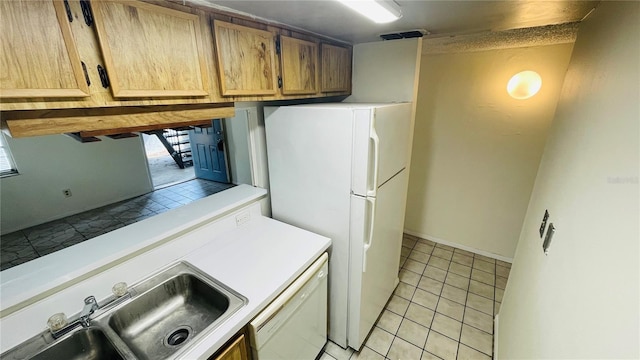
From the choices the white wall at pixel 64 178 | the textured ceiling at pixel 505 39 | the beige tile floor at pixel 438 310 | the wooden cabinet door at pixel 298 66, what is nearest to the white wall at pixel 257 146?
the wooden cabinet door at pixel 298 66

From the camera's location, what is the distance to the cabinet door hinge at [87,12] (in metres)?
0.81

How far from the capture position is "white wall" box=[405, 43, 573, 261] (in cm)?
227

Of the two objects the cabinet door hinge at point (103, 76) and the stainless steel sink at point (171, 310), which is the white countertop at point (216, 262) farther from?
the cabinet door hinge at point (103, 76)

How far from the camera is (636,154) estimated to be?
0.62 m

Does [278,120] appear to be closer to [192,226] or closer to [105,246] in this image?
[192,226]

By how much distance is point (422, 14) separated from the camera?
53.7 inches

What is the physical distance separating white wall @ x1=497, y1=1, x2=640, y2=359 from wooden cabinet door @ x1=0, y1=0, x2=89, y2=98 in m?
1.58

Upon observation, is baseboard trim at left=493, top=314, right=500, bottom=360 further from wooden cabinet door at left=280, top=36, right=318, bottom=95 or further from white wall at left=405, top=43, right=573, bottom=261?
wooden cabinet door at left=280, top=36, right=318, bottom=95

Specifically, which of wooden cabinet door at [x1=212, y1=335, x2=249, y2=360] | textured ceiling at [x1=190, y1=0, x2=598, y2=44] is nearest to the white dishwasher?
wooden cabinet door at [x1=212, y1=335, x2=249, y2=360]

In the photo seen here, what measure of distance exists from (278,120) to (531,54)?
2.25 metres

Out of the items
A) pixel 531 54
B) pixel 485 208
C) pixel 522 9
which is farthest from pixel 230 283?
pixel 531 54

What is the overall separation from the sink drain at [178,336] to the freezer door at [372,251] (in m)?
0.97

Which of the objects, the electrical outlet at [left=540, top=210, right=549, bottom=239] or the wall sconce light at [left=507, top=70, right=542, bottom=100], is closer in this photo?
the electrical outlet at [left=540, top=210, right=549, bottom=239]

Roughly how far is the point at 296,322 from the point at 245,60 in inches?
56.2
